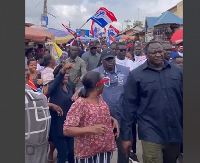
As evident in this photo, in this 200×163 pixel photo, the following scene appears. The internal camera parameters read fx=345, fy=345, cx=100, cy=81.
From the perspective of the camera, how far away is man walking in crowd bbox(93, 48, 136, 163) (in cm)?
437

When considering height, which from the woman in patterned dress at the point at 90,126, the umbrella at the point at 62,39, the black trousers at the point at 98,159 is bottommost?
the black trousers at the point at 98,159

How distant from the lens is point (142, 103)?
11.9 ft

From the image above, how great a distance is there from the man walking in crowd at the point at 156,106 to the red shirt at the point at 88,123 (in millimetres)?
524

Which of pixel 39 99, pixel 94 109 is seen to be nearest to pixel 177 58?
pixel 94 109

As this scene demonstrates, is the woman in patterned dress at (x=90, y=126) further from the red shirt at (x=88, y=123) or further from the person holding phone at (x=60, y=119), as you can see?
the person holding phone at (x=60, y=119)

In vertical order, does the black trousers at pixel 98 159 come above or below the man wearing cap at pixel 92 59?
below

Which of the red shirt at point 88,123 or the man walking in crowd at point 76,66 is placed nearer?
the red shirt at point 88,123

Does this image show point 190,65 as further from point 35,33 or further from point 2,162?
point 35,33

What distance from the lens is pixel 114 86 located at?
14.6 feet

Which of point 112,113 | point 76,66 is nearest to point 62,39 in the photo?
point 76,66

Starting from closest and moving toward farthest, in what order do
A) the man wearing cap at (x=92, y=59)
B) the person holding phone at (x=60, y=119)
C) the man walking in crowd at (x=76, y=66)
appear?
the person holding phone at (x=60, y=119), the man walking in crowd at (x=76, y=66), the man wearing cap at (x=92, y=59)

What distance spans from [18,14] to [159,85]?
7.18 ft

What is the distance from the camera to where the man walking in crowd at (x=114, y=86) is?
4367mm

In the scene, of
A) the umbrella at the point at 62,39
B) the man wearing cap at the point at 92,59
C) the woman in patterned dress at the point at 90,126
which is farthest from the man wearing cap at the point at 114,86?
the umbrella at the point at 62,39
